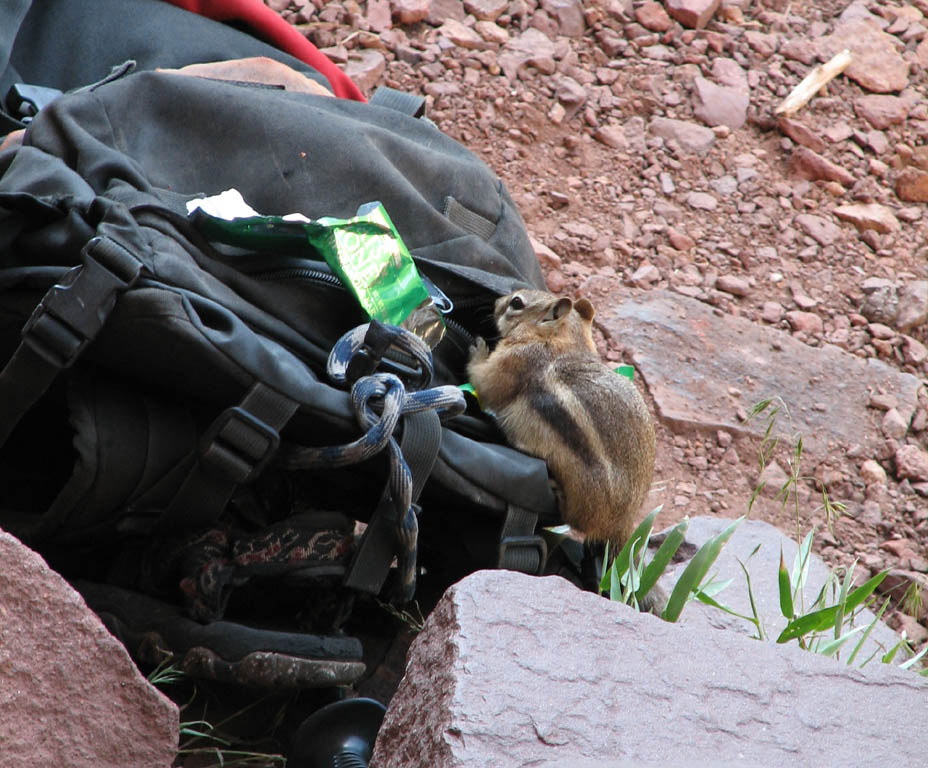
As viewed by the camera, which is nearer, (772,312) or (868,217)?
(772,312)

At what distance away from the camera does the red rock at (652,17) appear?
18.8 ft

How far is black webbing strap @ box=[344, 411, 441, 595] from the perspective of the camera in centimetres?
230

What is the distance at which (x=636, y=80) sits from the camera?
5539 millimetres

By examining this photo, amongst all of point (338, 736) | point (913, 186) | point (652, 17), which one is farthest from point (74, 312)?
point (913, 186)

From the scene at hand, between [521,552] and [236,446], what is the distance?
0.75 metres

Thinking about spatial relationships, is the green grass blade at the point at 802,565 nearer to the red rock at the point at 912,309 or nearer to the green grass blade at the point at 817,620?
the green grass blade at the point at 817,620

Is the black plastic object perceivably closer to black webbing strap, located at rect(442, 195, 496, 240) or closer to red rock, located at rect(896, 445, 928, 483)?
black webbing strap, located at rect(442, 195, 496, 240)

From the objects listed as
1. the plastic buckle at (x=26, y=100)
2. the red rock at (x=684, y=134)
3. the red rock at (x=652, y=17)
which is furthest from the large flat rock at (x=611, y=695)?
the red rock at (x=652, y=17)

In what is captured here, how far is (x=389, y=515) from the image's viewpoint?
2.33 metres

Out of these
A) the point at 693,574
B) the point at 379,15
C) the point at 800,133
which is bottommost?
the point at 693,574

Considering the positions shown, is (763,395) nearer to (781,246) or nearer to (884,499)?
(884,499)

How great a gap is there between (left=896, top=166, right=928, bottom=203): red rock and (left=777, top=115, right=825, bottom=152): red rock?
0.43 metres

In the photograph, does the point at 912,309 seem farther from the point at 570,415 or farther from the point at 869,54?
the point at 570,415

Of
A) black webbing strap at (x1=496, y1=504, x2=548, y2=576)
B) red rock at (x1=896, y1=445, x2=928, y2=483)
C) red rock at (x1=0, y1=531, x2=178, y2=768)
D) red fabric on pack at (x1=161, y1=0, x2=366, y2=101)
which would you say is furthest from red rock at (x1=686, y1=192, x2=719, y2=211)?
red rock at (x1=0, y1=531, x2=178, y2=768)
